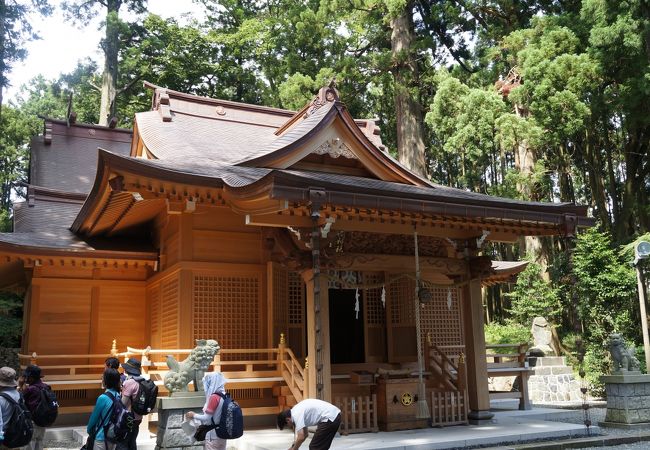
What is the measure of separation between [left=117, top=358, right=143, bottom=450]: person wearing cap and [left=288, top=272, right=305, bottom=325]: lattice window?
4812 mm

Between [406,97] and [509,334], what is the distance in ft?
28.3

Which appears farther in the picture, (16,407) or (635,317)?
(635,317)

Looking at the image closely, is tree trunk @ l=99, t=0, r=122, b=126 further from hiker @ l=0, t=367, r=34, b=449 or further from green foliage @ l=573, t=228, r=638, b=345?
hiker @ l=0, t=367, r=34, b=449

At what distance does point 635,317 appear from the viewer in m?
20.0

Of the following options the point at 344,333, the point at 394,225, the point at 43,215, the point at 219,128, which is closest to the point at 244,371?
the point at 344,333

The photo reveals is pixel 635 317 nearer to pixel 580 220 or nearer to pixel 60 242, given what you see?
pixel 580 220

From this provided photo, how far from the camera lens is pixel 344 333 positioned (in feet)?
38.9

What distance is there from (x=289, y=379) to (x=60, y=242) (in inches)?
212

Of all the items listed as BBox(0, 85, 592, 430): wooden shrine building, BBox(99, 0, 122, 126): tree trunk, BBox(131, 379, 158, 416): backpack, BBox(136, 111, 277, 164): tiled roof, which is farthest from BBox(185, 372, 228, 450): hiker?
BBox(99, 0, 122, 126): tree trunk

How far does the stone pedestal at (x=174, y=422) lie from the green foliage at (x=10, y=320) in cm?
1738

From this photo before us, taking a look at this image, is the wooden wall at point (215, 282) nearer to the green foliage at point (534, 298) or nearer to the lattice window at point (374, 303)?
the lattice window at point (374, 303)

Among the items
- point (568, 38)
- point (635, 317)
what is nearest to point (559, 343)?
point (635, 317)

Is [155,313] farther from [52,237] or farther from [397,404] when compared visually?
[397,404]

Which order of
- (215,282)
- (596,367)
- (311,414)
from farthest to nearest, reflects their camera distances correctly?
(596,367) < (215,282) < (311,414)
